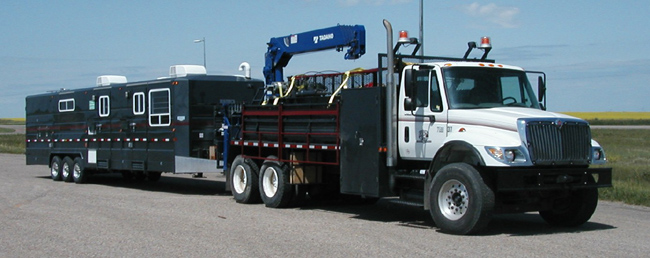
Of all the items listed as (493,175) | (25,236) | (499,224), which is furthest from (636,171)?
(25,236)

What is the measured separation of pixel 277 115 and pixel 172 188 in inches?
267

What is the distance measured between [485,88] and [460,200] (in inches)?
79.5

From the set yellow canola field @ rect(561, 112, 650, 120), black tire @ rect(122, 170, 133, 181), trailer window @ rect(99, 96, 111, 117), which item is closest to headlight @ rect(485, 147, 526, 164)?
trailer window @ rect(99, 96, 111, 117)

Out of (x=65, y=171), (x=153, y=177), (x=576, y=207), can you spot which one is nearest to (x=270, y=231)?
(x=576, y=207)

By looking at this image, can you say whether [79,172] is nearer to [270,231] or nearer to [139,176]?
[139,176]

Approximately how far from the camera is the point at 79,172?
23062 mm

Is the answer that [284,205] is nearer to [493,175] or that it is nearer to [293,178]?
[293,178]

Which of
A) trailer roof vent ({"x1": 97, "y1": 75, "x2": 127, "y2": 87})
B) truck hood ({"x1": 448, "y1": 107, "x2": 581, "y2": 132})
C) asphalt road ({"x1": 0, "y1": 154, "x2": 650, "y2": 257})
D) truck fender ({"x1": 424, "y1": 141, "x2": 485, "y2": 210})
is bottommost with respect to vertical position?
asphalt road ({"x1": 0, "y1": 154, "x2": 650, "y2": 257})

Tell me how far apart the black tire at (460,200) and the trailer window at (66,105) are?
1524 centimetres

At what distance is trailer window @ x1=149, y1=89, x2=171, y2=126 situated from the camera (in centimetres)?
1895

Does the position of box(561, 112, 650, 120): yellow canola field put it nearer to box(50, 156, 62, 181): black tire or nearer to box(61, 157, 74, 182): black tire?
box(50, 156, 62, 181): black tire

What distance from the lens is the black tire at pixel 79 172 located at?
22875mm

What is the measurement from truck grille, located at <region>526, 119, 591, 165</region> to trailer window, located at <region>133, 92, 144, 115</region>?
1184 centimetres

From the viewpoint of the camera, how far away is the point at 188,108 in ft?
60.0
